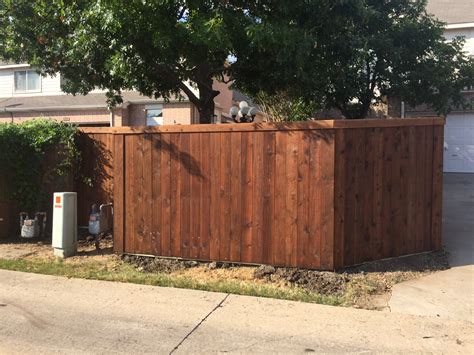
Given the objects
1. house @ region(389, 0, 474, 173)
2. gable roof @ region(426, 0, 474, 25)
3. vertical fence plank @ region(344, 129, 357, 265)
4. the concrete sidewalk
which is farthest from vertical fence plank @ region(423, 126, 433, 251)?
gable roof @ region(426, 0, 474, 25)

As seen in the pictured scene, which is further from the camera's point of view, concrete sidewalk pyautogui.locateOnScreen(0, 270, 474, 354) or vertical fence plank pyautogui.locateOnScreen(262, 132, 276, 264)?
vertical fence plank pyautogui.locateOnScreen(262, 132, 276, 264)

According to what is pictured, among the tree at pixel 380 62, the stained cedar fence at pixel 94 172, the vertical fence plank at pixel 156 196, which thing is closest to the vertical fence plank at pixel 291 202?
the tree at pixel 380 62

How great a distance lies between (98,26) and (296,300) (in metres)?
5.20

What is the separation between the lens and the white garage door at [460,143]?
67.2 feet

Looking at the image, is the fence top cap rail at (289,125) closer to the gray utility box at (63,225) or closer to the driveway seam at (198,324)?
the gray utility box at (63,225)

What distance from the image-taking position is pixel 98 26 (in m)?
7.68

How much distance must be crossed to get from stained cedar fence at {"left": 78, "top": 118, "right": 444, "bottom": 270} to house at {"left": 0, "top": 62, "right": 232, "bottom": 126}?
29.8ft

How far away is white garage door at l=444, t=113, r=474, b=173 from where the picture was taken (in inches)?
806

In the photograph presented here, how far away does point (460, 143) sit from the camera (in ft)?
67.8

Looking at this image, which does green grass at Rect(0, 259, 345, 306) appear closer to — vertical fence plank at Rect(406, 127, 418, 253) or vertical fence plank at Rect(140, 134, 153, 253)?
vertical fence plank at Rect(140, 134, 153, 253)

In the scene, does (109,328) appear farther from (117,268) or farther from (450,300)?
(450,300)

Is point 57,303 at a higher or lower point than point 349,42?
lower

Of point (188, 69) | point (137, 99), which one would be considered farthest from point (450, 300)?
point (137, 99)

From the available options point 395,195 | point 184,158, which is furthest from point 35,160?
point 395,195
